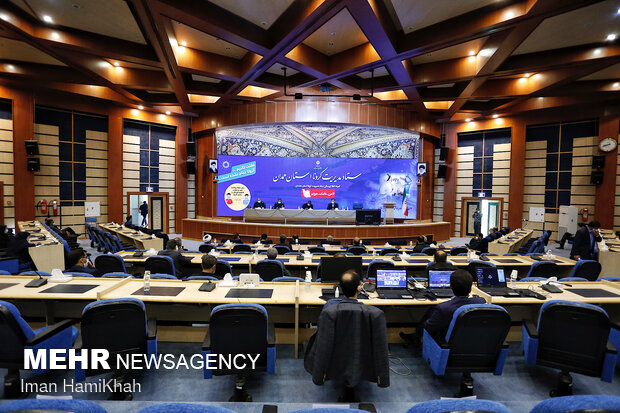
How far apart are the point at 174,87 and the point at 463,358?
10.3 metres

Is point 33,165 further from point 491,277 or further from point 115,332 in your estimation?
point 491,277

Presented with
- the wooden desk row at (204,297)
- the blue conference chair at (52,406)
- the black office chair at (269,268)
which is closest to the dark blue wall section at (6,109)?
the wooden desk row at (204,297)

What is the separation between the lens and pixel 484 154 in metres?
13.6

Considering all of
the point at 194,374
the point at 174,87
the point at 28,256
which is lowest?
the point at 194,374

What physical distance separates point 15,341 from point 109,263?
270 cm

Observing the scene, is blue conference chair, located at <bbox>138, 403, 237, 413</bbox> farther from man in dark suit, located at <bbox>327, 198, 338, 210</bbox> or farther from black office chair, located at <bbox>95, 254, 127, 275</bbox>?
man in dark suit, located at <bbox>327, 198, 338, 210</bbox>

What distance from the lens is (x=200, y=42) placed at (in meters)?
7.68

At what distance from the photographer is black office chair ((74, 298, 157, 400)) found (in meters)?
2.40

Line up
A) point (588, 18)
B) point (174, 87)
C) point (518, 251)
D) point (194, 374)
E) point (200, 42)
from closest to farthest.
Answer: point (194, 374) → point (588, 18) → point (200, 42) → point (518, 251) → point (174, 87)

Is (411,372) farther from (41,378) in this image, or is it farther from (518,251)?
(518,251)

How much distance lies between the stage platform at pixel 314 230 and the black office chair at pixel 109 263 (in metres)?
5.98

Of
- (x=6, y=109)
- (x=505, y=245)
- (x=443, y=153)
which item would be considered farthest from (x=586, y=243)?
(x=6, y=109)

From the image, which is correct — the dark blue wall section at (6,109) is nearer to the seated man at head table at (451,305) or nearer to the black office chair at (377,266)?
the black office chair at (377,266)

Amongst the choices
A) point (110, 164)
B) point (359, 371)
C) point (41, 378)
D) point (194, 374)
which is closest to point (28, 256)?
point (41, 378)
